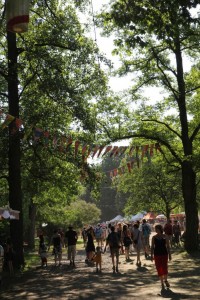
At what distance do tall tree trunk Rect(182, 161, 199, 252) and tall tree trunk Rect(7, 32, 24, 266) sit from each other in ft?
26.5

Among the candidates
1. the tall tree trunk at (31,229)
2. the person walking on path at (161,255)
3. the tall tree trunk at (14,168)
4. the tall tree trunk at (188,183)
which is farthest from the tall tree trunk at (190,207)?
the tall tree trunk at (31,229)

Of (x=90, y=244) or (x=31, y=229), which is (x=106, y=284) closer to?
(x=90, y=244)

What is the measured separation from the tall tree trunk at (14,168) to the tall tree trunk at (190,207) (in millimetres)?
8086

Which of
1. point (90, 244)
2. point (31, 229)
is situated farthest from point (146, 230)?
point (31, 229)

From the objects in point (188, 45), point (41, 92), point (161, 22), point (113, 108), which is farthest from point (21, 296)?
point (188, 45)

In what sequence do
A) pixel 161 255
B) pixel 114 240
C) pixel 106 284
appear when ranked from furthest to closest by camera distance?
pixel 114 240 < pixel 106 284 < pixel 161 255

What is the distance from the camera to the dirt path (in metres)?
10.6

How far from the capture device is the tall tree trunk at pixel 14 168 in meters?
18.2

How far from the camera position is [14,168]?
18.7 m

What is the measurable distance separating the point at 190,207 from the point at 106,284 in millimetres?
9553

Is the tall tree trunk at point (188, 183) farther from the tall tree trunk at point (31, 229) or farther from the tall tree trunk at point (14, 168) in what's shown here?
the tall tree trunk at point (31, 229)

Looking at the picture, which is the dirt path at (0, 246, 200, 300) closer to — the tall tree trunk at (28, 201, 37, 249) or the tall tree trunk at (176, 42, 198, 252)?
the tall tree trunk at (176, 42, 198, 252)

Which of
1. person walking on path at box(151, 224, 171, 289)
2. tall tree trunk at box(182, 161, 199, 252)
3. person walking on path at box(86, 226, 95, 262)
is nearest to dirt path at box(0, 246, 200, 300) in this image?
person walking on path at box(151, 224, 171, 289)

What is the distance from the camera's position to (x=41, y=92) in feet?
65.7
